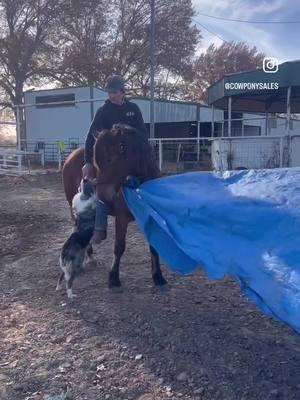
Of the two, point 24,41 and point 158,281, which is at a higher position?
point 24,41

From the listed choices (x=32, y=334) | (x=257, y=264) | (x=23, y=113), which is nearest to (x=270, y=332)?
(x=257, y=264)

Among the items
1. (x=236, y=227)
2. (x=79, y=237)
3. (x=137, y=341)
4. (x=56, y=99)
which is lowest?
(x=137, y=341)

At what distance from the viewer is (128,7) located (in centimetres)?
2945

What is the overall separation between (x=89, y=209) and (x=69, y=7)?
26.7 m

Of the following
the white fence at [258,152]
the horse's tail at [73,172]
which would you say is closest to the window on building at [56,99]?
the white fence at [258,152]

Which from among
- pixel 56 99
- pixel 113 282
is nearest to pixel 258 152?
pixel 113 282

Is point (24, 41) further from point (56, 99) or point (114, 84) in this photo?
point (114, 84)

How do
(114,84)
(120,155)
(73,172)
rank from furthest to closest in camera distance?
(73,172) → (114,84) → (120,155)

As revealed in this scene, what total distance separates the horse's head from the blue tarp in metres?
0.17

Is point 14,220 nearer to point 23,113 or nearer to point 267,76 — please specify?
point 267,76

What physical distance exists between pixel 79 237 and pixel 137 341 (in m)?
1.23

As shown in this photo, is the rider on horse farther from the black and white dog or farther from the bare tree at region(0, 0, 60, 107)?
the bare tree at region(0, 0, 60, 107)

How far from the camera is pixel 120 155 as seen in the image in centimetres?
374

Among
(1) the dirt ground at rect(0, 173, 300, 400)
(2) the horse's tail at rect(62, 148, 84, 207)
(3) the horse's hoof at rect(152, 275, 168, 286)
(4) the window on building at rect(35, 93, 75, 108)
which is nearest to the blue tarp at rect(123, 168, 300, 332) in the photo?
(1) the dirt ground at rect(0, 173, 300, 400)
